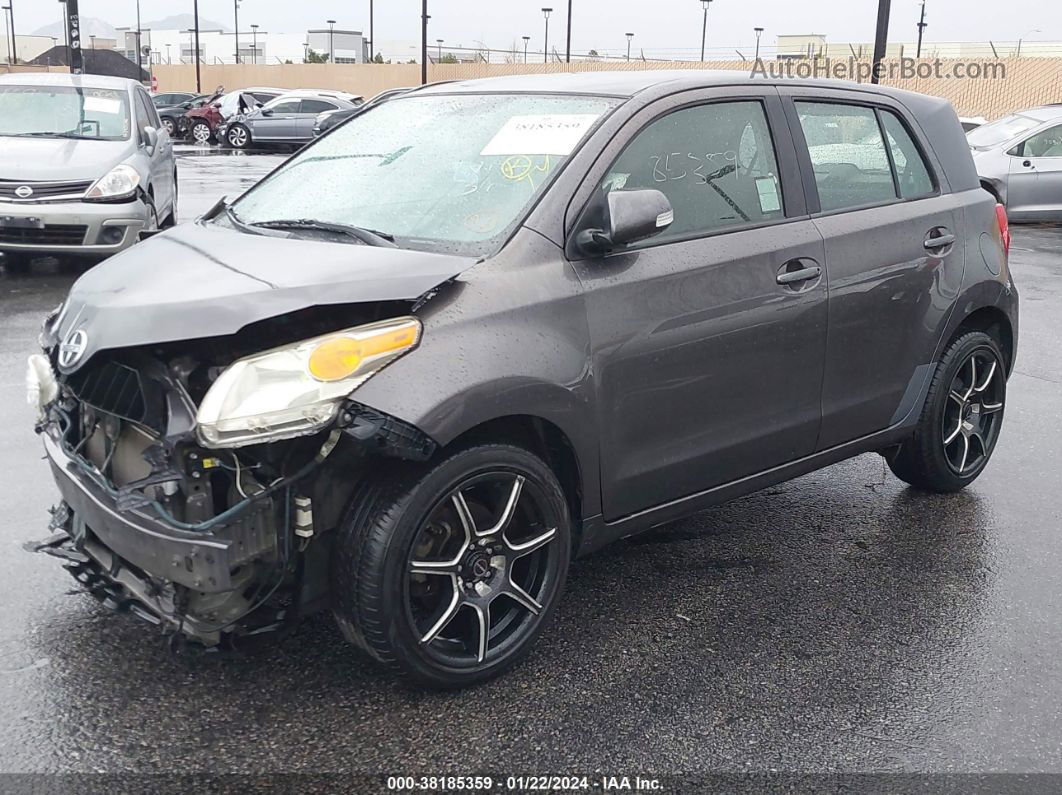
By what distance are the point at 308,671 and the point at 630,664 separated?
0.97m

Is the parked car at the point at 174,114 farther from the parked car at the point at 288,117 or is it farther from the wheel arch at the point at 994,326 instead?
the wheel arch at the point at 994,326

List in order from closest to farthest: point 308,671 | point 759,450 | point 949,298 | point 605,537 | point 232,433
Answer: point 232,433, point 308,671, point 605,537, point 759,450, point 949,298

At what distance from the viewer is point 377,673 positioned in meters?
3.38

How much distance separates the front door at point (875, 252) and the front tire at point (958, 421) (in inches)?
7.4

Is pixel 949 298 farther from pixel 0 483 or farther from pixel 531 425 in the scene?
pixel 0 483

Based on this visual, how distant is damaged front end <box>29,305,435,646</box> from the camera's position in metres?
2.83

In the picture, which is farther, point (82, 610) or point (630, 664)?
point (82, 610)

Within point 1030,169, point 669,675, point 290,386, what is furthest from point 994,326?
point 1030,169

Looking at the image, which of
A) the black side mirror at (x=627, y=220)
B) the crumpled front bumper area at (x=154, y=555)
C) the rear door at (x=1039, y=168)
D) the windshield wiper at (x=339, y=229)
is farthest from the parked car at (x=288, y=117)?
the crumpled front bumper area at (x=154, y=555)

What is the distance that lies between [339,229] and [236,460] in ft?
3.42

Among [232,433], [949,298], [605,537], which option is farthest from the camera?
[949,298]

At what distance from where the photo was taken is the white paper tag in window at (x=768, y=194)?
405cm

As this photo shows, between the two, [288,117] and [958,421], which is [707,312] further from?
[288,117]

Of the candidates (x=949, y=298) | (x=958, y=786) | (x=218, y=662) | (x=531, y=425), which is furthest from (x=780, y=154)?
(x=218, y=662)
